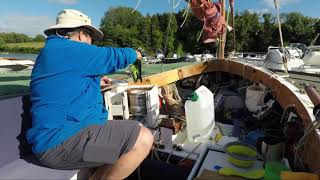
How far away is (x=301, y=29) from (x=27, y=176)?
5213cm

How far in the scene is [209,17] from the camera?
4.25m

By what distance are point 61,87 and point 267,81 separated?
2.31 metres

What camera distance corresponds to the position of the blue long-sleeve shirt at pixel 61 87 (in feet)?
5.72

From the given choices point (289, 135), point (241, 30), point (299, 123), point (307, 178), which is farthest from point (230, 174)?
point (241, 30)

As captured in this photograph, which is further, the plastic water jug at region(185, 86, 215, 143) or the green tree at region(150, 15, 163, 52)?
the green tree at region(150, 15, 163, 52)

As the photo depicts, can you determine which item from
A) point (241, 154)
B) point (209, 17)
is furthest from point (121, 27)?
point (241, 154)

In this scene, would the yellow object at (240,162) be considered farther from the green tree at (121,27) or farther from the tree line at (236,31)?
the tree line at (236,31)

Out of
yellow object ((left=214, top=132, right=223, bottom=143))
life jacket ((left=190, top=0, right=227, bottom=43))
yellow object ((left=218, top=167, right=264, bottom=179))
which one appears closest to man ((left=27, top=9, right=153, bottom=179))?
yellow object ((left=218, top=167, right=264, bottom=179))

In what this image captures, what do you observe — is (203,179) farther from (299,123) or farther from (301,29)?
(301,29)

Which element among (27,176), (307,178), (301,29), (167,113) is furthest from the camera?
(301,29)

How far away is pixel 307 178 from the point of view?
1287 mm

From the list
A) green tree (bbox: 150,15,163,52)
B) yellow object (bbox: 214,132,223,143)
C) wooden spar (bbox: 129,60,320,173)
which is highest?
green tree (bbox: 150,15,163,52)

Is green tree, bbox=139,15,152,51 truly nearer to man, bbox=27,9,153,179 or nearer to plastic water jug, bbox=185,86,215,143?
plastic water jug, bbox=185,86,215,143

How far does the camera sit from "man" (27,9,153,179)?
Result: 1.72 m
